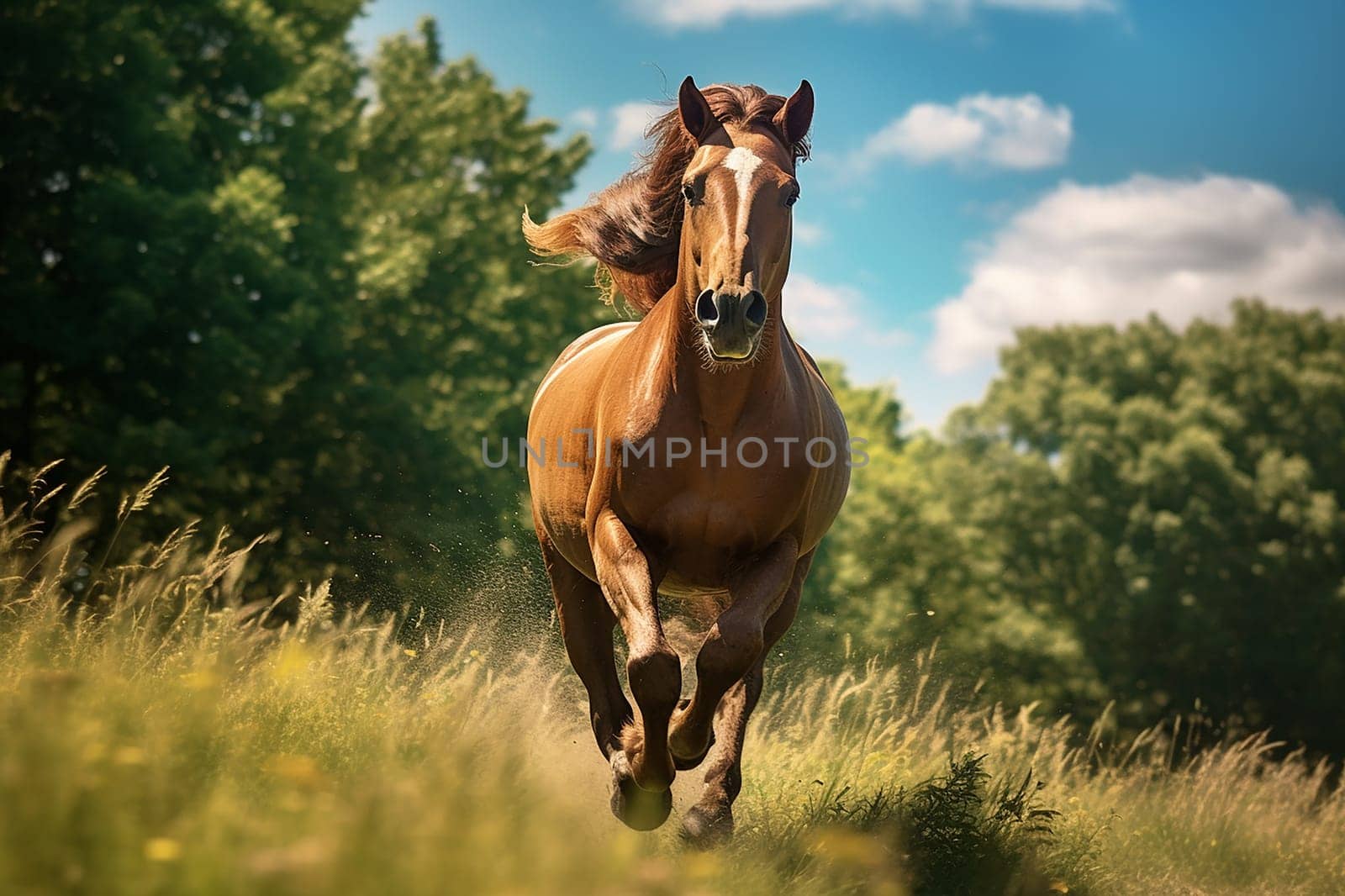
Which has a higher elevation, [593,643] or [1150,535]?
[1150,535]

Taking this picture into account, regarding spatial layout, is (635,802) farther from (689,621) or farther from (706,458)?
(689,621)

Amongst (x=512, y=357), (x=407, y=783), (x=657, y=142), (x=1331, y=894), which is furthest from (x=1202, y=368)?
(x=407, y=783)

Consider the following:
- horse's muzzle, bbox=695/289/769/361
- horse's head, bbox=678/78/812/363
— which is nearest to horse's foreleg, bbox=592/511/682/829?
horse's head, bbox=678/78/812/363

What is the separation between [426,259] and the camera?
22.5 meters

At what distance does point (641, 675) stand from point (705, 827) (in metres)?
0.94

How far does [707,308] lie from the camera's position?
13.4 feet

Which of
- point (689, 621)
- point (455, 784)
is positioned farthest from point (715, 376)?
point (689, 621)

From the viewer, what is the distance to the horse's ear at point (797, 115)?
16.3ft

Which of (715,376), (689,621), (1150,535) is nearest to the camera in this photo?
(715,376)

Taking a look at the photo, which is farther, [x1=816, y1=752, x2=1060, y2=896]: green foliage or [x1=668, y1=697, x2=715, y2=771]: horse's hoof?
[x1=816, y1=752, x2=1060, y2=896]: green foliage

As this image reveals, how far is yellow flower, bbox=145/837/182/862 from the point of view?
2.38 metres

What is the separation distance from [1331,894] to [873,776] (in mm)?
3096

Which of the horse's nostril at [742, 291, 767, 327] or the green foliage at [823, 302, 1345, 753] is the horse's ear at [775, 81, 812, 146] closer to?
the horse's nostril at [742, 291, 767, 327]

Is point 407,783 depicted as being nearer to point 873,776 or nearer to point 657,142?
point 657,142
